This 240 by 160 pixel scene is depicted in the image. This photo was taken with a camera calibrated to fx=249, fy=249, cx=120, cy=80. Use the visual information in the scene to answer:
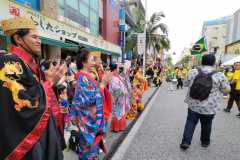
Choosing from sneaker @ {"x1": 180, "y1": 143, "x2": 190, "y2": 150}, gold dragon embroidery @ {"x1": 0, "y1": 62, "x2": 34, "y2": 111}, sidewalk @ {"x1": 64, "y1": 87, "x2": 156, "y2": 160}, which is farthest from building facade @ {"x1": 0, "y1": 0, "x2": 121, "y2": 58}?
gold dragon embroidery @ {"x1": 0, "y1": 62, "x2": 34, "y2": 111}

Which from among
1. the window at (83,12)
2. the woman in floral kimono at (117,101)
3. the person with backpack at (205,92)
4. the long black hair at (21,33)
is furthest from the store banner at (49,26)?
the long black hair at (21,33)

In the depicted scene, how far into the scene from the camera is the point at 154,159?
13.3 ft

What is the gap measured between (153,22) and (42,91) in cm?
2725

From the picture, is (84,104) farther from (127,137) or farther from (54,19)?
(54,19)

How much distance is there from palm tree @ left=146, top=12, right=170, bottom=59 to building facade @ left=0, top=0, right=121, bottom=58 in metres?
6.59

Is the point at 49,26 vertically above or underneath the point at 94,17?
underneath

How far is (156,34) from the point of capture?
28.5 meters

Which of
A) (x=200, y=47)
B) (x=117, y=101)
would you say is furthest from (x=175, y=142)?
(x=200, y=47)

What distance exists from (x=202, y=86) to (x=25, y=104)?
10.9 ft

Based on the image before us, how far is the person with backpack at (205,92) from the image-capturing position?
430 centimetres

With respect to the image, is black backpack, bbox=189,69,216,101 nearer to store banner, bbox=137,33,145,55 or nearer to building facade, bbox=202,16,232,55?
store banner, bbox=137,33,145,55

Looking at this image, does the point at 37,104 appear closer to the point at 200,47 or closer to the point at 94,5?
the point at 200,47

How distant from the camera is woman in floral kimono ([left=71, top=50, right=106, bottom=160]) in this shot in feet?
9.61

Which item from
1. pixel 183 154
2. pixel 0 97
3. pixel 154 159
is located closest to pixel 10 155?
pixel 0 97
